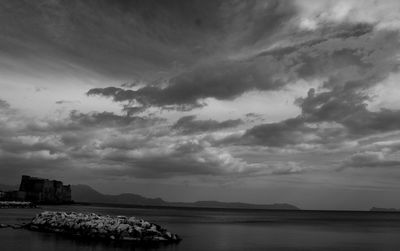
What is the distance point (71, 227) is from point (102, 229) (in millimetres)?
7009

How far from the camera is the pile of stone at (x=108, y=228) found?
163 ft

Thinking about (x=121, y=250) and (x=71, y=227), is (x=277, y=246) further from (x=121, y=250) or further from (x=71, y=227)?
(x=71, y=227)

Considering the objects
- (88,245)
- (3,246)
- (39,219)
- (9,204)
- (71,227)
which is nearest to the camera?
(3,246)

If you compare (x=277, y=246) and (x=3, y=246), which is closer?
(x=3, y=246)

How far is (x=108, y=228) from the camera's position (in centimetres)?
5181

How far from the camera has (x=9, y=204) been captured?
19512 centimetres

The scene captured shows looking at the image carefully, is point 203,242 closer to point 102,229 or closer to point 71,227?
point 102,229

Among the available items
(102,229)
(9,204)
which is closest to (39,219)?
(102,229)

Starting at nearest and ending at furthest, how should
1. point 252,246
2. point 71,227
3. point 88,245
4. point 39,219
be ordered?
point 88,245
point 252,246
point 71,227
point 39,219

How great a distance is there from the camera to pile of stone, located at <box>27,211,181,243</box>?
4962 cm

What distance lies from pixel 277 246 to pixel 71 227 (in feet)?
88.7

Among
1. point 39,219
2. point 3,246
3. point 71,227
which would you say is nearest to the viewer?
point 3,246

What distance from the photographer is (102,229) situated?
51938mm

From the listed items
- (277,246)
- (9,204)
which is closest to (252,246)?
(277,246)
